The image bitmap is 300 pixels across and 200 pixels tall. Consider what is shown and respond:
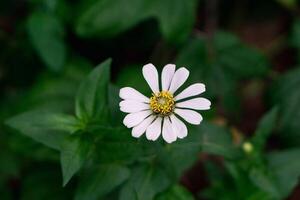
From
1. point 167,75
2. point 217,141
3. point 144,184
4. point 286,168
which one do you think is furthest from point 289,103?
point 167,75

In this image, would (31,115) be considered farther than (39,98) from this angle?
No

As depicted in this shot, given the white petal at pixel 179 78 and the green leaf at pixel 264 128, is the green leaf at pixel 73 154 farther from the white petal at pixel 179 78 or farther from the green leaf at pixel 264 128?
the green leaf at pixel 264 128

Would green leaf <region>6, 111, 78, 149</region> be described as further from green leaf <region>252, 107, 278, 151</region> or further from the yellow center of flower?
green leaf <region>252, 107, 278, 151</region>

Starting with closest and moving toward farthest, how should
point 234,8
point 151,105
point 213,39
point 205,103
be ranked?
point 205,103, point 151,105, point 213,39, point 234,8

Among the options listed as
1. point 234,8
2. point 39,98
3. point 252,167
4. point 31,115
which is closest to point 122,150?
point 31,115

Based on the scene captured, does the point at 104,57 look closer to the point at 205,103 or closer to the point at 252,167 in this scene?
the point at 252,167

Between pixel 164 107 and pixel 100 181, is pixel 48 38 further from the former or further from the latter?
pixel 164 107

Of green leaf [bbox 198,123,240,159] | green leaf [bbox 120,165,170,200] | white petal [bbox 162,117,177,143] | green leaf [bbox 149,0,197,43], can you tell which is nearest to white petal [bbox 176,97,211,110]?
white petal [bbox 162,117,177,143]

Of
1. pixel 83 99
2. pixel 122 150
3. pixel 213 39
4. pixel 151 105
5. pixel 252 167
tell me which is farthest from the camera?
pixel 213 39
